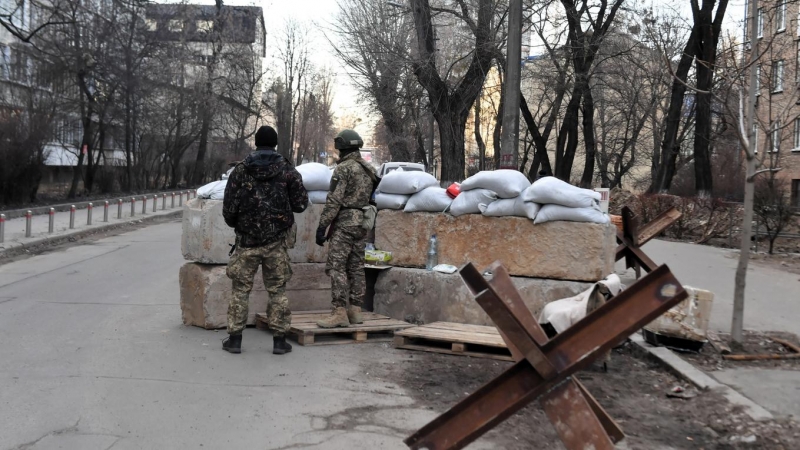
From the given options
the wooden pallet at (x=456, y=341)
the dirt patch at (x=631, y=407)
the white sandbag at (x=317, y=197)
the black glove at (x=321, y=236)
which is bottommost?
the dirt patch at (x=631, y=407)

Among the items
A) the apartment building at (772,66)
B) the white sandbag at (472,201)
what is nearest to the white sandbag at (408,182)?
the white sandbag at (472,201)

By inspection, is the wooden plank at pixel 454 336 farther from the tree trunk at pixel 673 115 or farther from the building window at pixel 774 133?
the tree trunk at pixel 673 115

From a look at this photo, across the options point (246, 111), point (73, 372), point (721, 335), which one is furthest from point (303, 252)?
point (246, 111)

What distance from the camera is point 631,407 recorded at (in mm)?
5375

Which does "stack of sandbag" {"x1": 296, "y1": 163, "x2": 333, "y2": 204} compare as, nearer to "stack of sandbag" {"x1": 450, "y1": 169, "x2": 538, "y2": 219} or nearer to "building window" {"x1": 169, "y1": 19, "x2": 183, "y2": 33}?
"stack of sandbag" {"x1": 450, "y1": 169, "x2": 538, "y2": 219}

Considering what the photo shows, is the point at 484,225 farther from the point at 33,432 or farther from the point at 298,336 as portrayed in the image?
the point at 33,432

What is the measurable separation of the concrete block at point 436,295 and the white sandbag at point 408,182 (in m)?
0.87

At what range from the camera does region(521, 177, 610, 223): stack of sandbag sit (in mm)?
7047

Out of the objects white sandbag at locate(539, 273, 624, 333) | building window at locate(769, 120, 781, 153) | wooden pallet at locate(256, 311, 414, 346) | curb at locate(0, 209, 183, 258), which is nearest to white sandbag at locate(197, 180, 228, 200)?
wooden pallet at locate(256, 311, 414, 346)

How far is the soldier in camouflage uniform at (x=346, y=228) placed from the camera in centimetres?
701

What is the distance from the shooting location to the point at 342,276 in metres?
7.03

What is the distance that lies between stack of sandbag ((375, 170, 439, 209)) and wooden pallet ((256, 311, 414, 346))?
4.13 ft

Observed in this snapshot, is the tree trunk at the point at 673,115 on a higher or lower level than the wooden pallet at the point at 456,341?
higher

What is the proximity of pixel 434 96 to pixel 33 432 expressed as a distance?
18044 millimetres
